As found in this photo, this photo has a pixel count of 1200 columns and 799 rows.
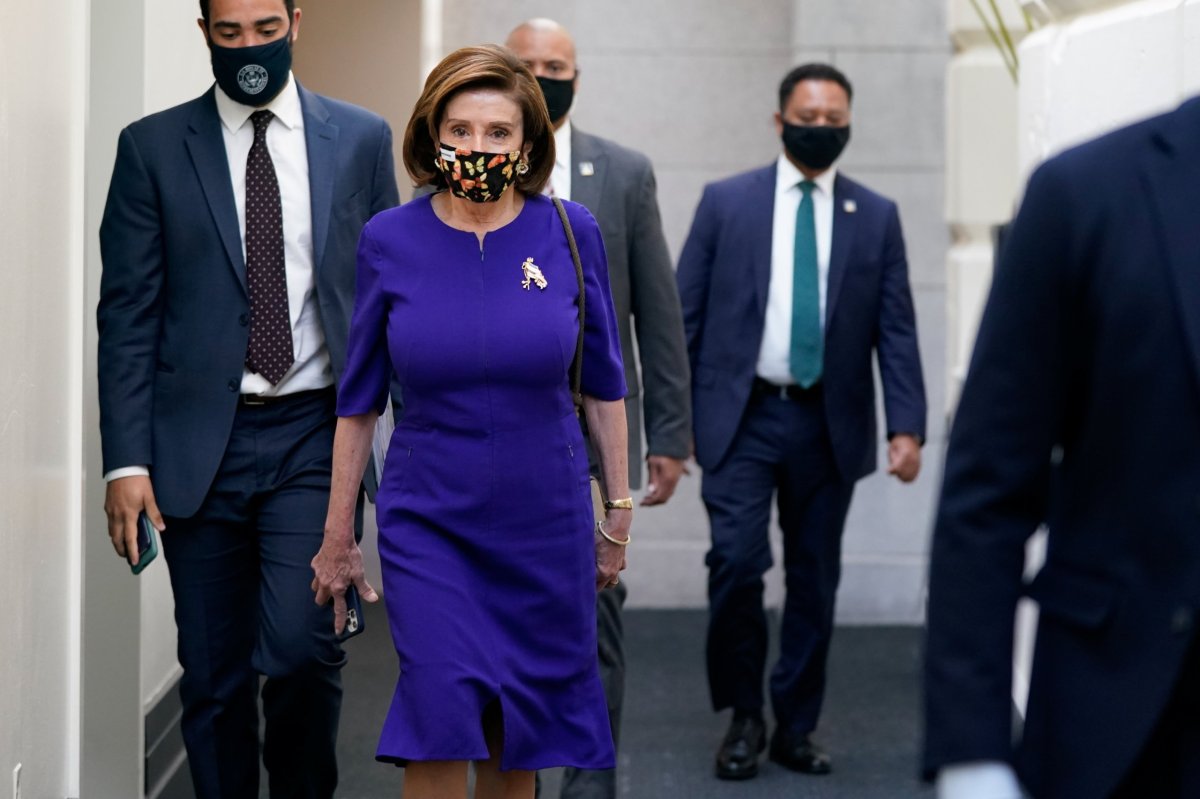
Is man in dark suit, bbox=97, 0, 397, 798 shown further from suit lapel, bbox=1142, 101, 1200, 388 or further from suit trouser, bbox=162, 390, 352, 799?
suit lapel, bbox=1142, 101, 1200, 388

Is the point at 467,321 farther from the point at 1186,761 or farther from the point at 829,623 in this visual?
the point at 829,623

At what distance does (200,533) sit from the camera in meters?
4.38

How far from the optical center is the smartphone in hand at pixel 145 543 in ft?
14.0

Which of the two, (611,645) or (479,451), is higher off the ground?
(479,451)

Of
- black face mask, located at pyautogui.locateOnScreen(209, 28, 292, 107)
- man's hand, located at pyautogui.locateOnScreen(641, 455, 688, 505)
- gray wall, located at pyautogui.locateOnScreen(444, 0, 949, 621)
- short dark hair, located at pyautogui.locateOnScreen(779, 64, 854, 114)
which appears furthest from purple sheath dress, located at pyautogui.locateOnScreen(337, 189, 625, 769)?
gray wall, located at pyautogui.locateOnScreen(444, 0, 949, 621)

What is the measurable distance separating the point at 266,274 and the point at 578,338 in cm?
83

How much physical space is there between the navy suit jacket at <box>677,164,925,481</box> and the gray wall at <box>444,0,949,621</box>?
216cm

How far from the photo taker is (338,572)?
400 centimetres

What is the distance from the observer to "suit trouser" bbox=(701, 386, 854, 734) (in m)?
5.95

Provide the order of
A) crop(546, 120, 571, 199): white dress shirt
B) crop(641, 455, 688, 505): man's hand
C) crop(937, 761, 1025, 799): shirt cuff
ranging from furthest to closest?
crop(641, 455, 688, 505): man's hand → crop(546, 120, 571, 199): white dress shirt → crop(937, 761, 1025, 799): shirt cuff

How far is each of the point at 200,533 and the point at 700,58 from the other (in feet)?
15.9

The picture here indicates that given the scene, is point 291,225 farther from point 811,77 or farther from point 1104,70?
point 811,77

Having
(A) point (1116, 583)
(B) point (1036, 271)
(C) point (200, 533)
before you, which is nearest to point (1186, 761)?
(A) point (1116, 583)

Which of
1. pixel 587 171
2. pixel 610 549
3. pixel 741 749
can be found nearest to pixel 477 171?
pixel 610 549
